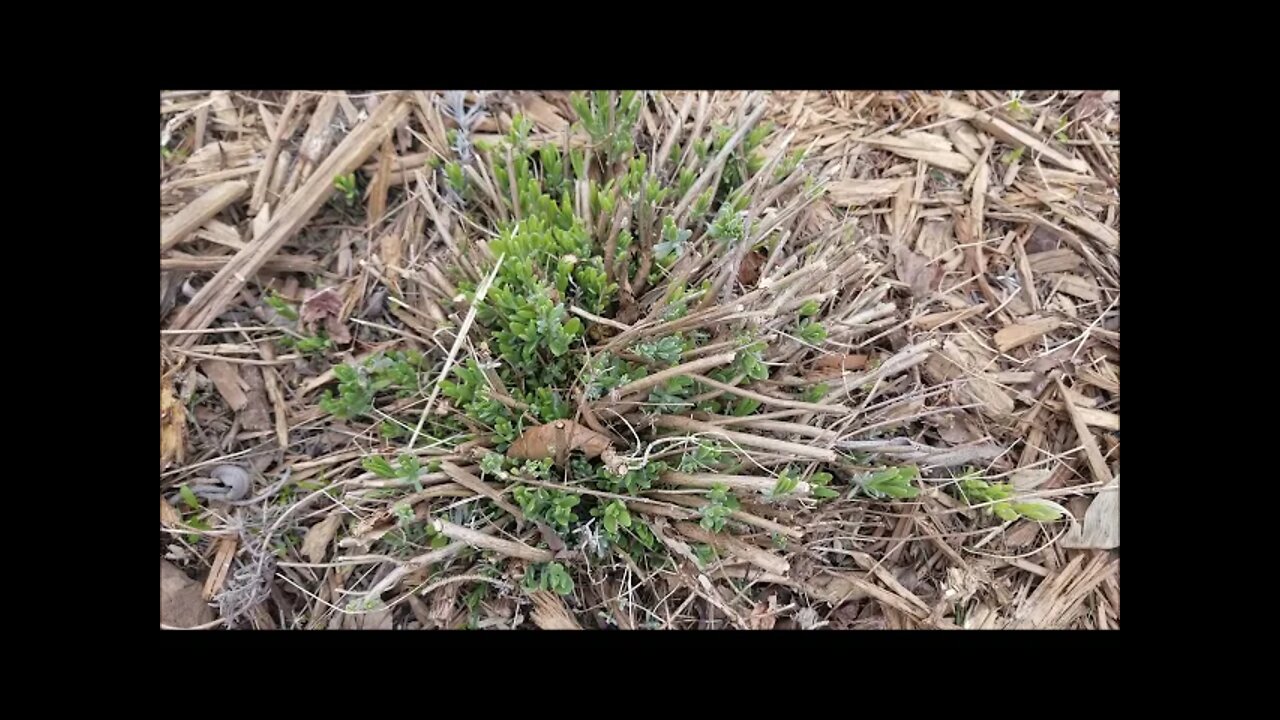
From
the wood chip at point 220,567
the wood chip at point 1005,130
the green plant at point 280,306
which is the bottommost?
the wood chip at point 220,567

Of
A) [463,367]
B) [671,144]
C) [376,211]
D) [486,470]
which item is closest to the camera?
[486,470]

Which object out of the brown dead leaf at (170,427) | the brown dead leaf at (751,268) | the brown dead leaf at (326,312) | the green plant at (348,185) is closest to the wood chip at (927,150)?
the brown dead leaf at (751,268)

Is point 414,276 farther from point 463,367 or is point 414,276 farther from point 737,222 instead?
point 737,222

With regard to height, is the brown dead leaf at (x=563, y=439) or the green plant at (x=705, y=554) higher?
the brown dead leaf at (x=563, y=439)

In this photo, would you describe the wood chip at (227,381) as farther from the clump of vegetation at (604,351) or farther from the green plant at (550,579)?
the green plant at (550,579)

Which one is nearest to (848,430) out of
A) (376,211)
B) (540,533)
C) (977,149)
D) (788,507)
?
(788,507)
